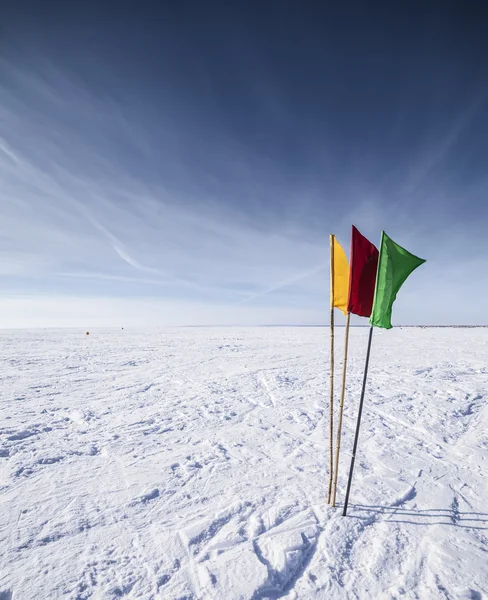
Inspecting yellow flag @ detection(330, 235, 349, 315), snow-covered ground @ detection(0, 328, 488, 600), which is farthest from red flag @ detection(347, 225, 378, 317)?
snow-covered ground @ detection(0, 328, 488, 600)

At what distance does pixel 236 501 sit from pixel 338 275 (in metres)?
2.84

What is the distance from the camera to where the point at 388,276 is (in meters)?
2.72

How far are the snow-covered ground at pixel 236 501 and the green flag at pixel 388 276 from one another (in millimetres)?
2117

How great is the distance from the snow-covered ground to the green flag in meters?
2.12

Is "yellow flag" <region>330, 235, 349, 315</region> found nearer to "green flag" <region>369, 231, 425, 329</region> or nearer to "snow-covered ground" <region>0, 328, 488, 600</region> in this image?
"green flag" <region>369, 231, 425, 329</region>

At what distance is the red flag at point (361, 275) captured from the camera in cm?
276

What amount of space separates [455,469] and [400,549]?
209 cm

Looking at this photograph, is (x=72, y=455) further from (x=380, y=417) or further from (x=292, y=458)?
(x=380, y=417)

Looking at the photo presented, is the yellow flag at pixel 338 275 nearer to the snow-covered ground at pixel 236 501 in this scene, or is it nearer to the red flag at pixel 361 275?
the red flag at pixel 361 275

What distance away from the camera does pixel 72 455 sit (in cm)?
443

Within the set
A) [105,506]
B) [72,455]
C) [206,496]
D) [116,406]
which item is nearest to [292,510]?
[206,496]

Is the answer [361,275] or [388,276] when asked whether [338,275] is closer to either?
[361,275]

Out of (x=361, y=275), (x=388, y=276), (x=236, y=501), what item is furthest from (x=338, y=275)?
(x=236, y=501)

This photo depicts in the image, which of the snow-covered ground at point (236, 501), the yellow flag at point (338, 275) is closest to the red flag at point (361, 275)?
the yellow flag at point (338, 275)
